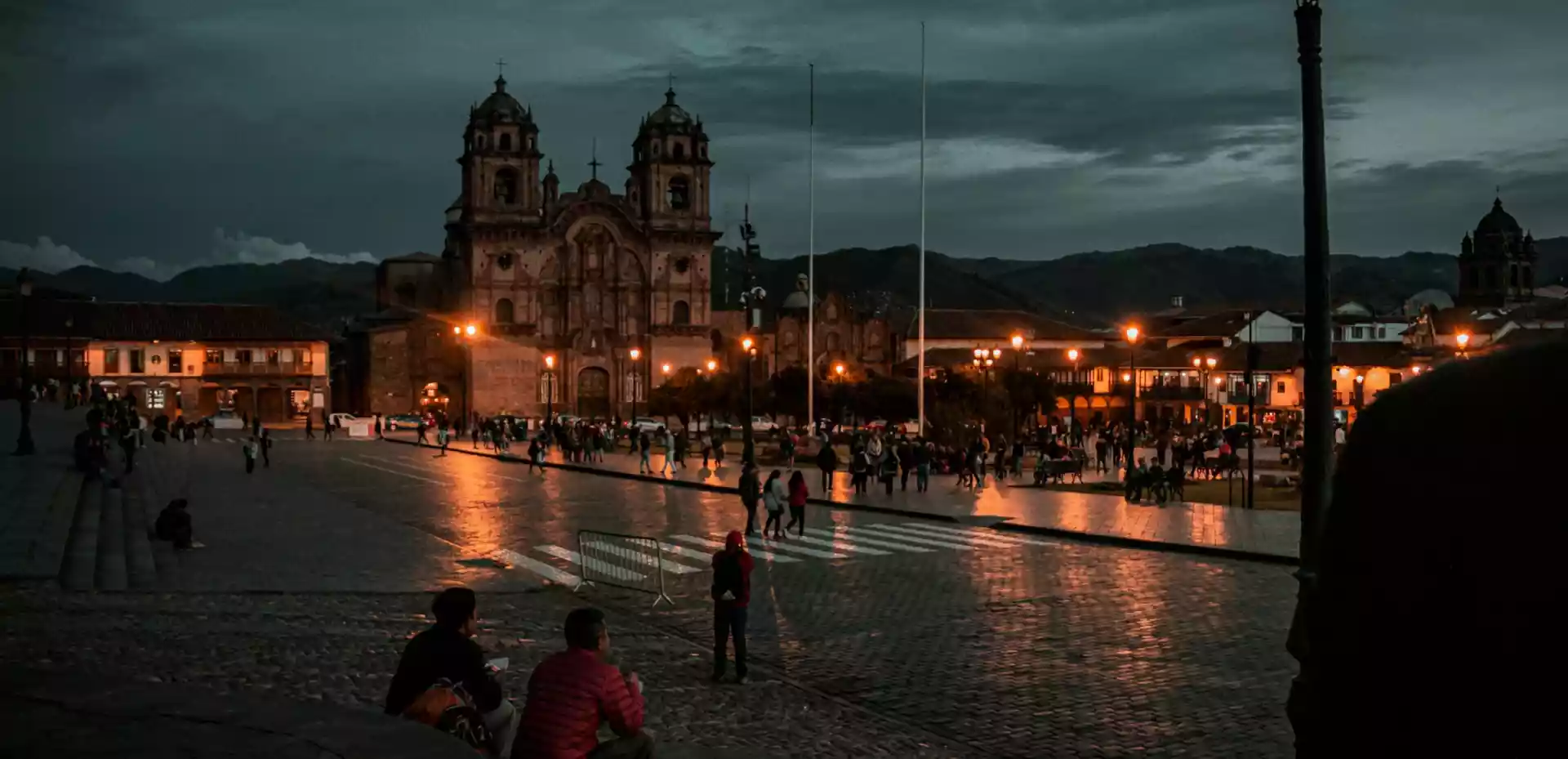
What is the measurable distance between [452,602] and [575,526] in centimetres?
1870

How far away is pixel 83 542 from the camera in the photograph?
1917 centimetres

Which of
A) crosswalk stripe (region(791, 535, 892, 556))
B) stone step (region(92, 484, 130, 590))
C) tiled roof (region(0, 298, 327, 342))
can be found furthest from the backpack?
tiled roof (region(0, 298, 327, 342))

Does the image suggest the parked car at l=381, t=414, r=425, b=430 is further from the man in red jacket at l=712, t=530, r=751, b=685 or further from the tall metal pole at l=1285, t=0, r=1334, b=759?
the tall metal pole at l=1285, t=0, r=1334, b=759

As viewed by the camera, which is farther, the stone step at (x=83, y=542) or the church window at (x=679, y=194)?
the church window at (x=679, y=194)

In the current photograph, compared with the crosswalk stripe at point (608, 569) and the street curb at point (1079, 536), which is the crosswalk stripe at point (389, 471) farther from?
the crosswalk stripe at point (608, 569)

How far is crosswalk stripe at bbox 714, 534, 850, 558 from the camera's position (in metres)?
20.4

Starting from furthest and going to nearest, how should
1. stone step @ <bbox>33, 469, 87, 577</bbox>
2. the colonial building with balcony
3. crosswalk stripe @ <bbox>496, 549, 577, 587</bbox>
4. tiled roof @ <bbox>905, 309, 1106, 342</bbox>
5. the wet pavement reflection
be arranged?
tiled roof @ <bbox>905, 309, 1106, 342</bbox>
the colonial building with balcony
crosswalk stripe @ <bbox>496, 549, 577, 587</bbox>
stone step @ <bbox>33, 469, 87, 577</bbox>
the wet pavement reflection

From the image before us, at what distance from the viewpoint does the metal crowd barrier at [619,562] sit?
57.1 feet

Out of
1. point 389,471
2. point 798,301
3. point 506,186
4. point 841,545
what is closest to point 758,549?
point 841,545

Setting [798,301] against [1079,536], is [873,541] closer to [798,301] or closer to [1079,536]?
[1079,536]

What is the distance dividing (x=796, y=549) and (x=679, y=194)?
75.3 m

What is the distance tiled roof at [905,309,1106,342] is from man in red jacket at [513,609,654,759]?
97914 mm

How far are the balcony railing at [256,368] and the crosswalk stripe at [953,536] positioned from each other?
75281 mm

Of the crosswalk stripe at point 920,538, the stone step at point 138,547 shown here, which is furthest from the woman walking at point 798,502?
the stone step at point 138,547
